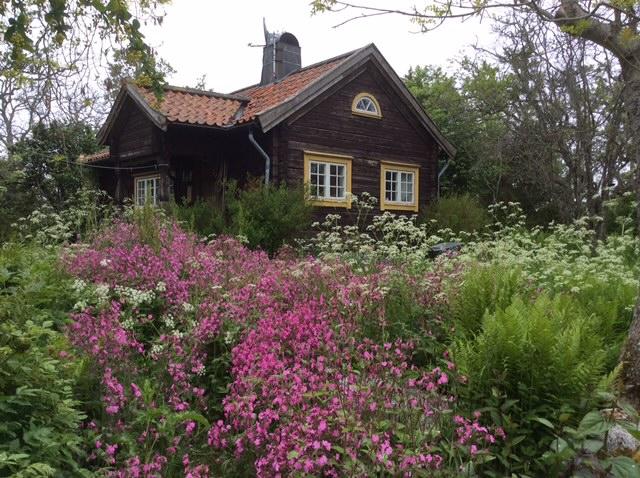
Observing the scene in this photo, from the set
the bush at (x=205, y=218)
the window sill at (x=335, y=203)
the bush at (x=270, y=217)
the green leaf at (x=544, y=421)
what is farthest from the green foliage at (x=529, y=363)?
the window sill at (x=335, y=203)

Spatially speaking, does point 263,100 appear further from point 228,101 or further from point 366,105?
point 366,105

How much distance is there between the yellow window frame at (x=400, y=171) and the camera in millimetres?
17188

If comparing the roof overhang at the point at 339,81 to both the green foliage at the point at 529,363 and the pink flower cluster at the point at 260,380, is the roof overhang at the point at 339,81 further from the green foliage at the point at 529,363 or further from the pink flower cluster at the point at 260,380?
the green foliage at the point at 529,363

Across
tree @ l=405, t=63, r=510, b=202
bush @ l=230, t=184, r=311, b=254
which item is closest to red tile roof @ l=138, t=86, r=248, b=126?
bush @ l=230, t=184, r=311, b=254

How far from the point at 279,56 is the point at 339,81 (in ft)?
14.9

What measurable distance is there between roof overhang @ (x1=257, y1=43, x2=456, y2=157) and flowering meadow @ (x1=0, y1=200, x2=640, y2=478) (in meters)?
10.1

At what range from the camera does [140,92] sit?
16297 millimetres

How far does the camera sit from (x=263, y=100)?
55.4 ft

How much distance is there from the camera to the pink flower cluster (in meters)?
2.76

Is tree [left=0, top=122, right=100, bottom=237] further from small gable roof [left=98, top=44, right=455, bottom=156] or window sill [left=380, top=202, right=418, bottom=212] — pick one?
window sill [left=380, top=202, right=418, bottom=212]

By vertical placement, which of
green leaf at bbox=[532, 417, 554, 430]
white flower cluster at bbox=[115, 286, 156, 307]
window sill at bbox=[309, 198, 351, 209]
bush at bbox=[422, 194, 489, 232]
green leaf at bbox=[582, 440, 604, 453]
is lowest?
green leaf at bbox=[582, 440, 604, 453]

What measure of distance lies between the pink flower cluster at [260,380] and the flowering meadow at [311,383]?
0.01 meters

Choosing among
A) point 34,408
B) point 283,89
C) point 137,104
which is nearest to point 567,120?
point 283,89

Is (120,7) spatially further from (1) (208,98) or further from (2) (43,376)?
(1) (208,98)
